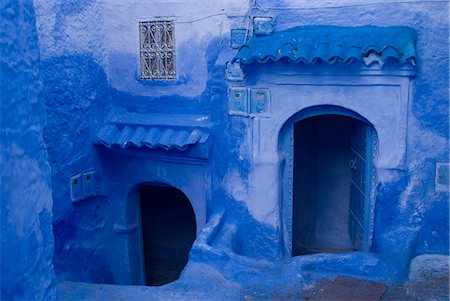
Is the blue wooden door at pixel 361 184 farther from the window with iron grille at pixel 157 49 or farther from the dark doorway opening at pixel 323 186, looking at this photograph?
the window with iron grille at pixel 157 49

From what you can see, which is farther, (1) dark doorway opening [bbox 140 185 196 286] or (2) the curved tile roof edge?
(1) dark doorway opening [bbox 140 185 196 286]

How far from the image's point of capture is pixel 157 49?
7418 millimetres

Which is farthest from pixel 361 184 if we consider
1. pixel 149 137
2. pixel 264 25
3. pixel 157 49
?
pixel 157 49

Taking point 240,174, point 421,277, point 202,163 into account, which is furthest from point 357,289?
point 202,163

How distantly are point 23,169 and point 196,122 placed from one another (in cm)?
495

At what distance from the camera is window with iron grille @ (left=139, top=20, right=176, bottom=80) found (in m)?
7.29

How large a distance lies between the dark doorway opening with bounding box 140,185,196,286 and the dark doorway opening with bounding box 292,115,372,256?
9.82 feet

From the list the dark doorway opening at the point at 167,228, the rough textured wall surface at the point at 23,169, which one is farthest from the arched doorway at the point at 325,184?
the rough textured wall surface at the point at 23,169

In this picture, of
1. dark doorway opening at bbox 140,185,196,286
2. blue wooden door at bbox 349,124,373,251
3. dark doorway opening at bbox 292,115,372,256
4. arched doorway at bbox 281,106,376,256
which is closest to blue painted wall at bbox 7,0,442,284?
blue wooden door at bbox 349,124,373,251

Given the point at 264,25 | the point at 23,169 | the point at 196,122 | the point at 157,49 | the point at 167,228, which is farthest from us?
the point at 167,228

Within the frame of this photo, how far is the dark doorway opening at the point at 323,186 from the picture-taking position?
8.04m

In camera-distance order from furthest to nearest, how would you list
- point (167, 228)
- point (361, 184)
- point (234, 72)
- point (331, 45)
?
point (167, 228) < point (361, 184) < point (234, 72) < point (331, 45)

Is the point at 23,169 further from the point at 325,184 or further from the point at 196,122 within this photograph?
the point at 325,184

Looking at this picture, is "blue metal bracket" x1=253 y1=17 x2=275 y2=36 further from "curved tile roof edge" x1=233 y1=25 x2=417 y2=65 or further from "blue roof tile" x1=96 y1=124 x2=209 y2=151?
"blue roof tile" x1=96 y1=124 x2=209 y2=151
